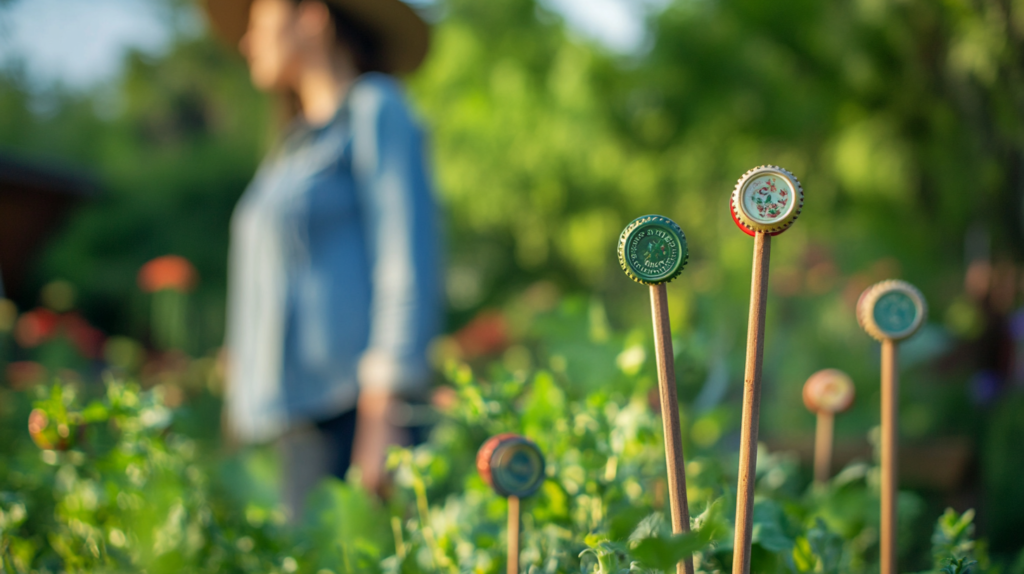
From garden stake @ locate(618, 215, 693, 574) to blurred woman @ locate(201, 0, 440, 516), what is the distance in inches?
24.2

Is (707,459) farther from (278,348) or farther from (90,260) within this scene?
(90,260)

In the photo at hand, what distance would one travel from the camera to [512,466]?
0.37 meters

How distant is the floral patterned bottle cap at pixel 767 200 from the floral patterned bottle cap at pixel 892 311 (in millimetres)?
117

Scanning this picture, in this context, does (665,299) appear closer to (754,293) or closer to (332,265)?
(754,293)

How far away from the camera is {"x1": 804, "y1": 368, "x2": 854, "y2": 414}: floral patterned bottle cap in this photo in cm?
52

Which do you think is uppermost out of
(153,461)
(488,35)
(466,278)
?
(488,35)

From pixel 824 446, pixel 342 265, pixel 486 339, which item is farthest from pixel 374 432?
pixel 486 339

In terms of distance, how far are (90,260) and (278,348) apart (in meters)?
4.58

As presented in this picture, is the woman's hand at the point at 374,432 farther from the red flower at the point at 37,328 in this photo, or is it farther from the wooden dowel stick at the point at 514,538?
the red flower at the point at 37,328

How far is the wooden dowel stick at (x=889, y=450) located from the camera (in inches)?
14.9

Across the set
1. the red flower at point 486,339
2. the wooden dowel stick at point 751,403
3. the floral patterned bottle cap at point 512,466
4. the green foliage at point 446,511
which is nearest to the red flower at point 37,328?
the red flower at point 486,339

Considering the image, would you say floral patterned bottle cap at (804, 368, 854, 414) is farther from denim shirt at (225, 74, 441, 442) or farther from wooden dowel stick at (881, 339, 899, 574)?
denim shirt at (225, 74, 441, 442)

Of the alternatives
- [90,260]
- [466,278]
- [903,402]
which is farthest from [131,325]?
[903,402]

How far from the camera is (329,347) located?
3.30ft
